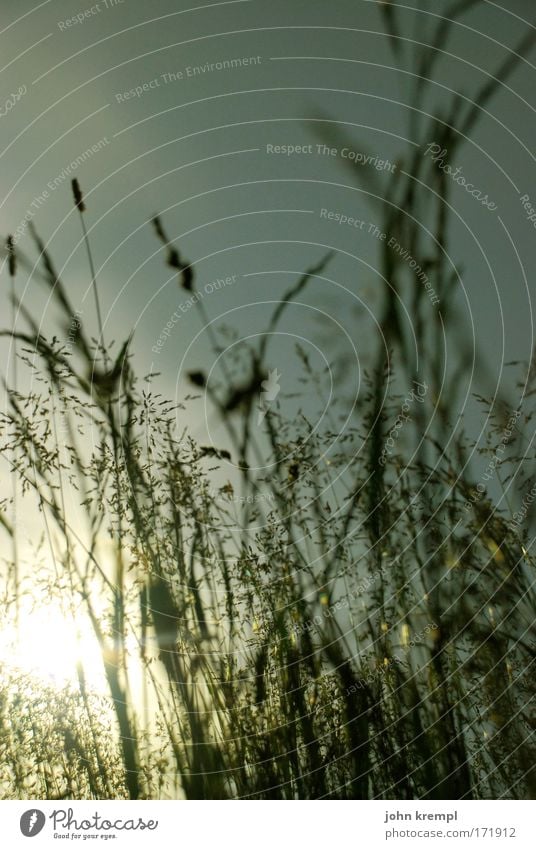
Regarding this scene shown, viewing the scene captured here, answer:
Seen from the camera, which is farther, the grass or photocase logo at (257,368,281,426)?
photocase logo at (257,368,281,426)

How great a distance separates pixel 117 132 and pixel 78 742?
49.2 inches

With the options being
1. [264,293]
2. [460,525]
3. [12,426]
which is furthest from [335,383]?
[12,426]

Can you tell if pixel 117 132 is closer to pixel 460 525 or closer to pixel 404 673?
pixel 460 525

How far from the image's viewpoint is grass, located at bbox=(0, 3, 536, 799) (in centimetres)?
131
